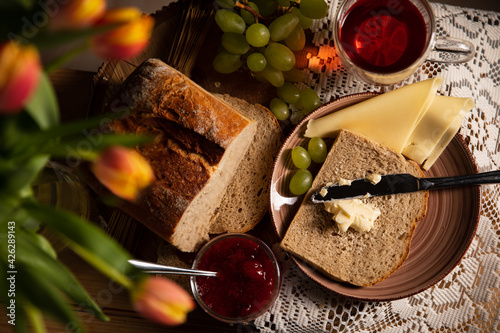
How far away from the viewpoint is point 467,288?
1.78 meters

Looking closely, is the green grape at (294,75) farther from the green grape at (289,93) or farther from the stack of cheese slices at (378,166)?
the stack of cheese slices at (378,166)

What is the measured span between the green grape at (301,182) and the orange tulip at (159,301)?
1034 millimetres

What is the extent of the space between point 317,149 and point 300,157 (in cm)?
8

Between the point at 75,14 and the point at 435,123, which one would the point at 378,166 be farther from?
the point at 75,14

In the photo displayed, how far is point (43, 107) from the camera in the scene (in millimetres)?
734

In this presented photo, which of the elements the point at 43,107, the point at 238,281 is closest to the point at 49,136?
the point at 43,107

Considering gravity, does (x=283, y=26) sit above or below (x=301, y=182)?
above

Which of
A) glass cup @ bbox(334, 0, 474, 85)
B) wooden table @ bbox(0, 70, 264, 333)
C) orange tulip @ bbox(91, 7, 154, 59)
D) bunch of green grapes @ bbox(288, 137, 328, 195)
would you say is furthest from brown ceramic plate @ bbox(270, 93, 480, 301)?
orange tulip @ bbox(91, 7, 154, 59)

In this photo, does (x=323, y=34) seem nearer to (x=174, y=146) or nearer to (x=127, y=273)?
(x=174, y=146)

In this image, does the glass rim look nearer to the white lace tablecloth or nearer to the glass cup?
the glass cup

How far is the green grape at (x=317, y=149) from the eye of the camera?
1.71 metres

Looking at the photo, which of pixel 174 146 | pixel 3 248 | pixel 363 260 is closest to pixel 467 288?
pixel 363 260

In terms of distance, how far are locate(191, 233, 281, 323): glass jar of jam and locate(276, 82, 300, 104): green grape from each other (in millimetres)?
573

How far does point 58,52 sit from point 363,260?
1678mm
